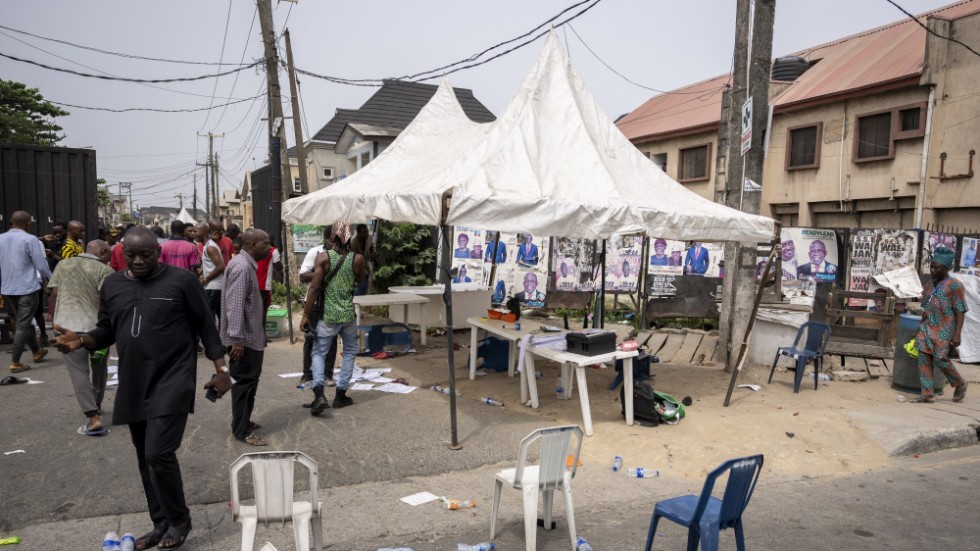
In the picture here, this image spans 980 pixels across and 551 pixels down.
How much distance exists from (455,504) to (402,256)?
989cm

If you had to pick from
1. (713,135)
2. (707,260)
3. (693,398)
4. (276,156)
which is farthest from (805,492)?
(713,135)

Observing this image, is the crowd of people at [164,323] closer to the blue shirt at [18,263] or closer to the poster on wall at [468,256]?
the blue shirt at [18,263]

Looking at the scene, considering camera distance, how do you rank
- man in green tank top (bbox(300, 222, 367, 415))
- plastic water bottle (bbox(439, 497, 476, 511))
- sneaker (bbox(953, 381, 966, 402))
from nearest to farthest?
plastic water bottle (bbox(439, 497, 476, 511)) < man in green tank top (bbox(300, 222, 367, 415)) < sneaker (bbox(953, 381, 966, 402))

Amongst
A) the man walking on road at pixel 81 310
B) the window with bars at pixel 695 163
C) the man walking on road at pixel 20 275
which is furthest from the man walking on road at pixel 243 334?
the window with bars at pixel 695 163

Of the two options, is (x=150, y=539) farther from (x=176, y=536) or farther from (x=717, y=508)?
(x=717, y=508)

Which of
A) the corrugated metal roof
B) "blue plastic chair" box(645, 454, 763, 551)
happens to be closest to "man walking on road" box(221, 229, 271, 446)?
"blue plastic chair" box(645, 454, 763, 551)

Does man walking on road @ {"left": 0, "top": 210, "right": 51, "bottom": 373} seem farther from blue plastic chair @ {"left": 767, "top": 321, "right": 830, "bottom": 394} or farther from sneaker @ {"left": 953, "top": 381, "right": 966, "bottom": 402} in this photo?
sneaker @ {"left": 953, "top": 381, "right": 966, "bottom": 402}

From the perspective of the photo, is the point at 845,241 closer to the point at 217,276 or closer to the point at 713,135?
the point at 713,135

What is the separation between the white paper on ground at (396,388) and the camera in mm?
7602

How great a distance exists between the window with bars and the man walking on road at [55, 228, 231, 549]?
871 inches

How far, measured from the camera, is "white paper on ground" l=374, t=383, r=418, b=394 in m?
7.60

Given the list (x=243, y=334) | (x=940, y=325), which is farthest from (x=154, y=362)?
(x=940, y=325)

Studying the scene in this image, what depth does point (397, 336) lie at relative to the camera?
32.1ft

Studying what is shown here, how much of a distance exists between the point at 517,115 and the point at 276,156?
20.2 feet
